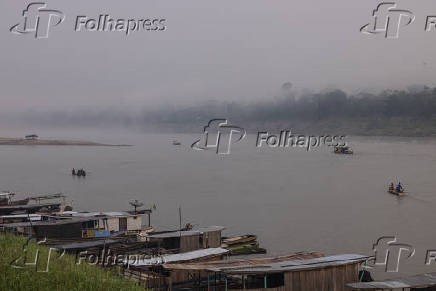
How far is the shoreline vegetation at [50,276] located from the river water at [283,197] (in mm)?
14024

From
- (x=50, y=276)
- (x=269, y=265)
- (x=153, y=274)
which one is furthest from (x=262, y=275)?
(x=50, y=276)

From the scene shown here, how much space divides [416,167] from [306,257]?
63.5 metres

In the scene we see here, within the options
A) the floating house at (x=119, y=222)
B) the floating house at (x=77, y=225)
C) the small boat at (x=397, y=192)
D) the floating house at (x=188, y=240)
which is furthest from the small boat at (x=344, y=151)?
the floating house at (x=188, y=240)

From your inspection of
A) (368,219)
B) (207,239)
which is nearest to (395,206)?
(368,219)

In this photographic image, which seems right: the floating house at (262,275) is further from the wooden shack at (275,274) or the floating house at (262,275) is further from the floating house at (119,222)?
the floating house at (119,222)

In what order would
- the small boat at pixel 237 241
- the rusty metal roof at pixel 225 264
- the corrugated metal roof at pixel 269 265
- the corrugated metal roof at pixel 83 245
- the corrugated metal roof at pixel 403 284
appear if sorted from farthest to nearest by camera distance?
the small boat at pixel 237 241 → the corrugated metal roof at pixel 83 245 → the rusty metal roof at pixel 225 264 → the corrugated metal roof at pixel 269 265 → the corrugated metal roof at pixel 403 284

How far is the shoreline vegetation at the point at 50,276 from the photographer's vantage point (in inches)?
426

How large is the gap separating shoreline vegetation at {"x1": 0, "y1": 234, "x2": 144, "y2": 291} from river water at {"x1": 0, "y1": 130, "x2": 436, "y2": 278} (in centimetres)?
1402

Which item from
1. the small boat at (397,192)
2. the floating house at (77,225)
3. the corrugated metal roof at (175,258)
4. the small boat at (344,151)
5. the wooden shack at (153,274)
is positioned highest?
the small boat at (344,151)

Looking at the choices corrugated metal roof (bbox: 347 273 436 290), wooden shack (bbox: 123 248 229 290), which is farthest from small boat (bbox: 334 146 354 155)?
corrugated metal roof (bbox: 347 273 436 290)

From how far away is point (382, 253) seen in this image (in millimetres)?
25828

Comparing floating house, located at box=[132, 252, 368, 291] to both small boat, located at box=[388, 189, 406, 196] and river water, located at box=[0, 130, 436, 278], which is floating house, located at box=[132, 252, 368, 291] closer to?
river water, located at box=[0, 130, 436, 278]

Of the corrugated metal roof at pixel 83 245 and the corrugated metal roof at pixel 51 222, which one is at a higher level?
the corrugated metal roof at pixel 51 222

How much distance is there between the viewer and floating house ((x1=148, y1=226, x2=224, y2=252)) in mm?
21156
